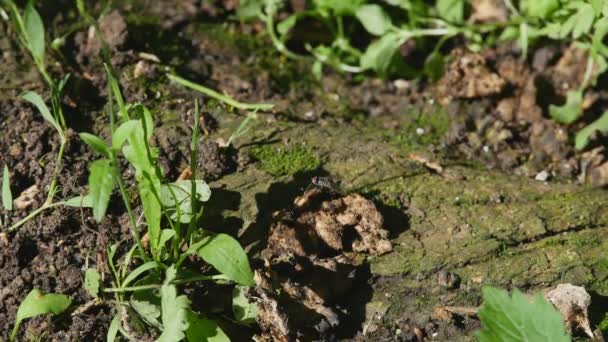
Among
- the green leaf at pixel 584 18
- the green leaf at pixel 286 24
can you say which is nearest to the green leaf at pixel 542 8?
the green leaf at pixel 584 18

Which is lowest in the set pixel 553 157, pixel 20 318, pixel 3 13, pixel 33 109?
pixel 553 157

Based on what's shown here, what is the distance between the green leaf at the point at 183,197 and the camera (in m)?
2.11

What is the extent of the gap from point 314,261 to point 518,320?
65 centimetres

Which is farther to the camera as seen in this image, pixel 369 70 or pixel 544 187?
pixel 369 70

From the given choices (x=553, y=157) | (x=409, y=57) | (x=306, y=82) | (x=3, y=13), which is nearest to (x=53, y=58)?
(x=3, y=13)

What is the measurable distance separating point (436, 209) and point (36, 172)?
4.56 feet

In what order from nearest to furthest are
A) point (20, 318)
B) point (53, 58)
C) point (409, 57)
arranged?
point (20, 318) < point (53, 58) < point (409, 57)

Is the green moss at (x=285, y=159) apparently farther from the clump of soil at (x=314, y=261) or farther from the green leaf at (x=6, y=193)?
the green leaf at (x=6, y=193)

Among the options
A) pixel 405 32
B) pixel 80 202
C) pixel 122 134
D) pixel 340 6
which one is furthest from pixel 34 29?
pixel 405 32

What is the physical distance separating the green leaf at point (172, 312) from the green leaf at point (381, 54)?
1.45 metres

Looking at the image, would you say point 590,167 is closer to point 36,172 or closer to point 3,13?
point 36,172

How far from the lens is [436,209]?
2.47 meters

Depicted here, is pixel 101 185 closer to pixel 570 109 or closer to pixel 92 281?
pixel 92 281

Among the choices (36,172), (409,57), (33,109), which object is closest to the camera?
(36,172)
